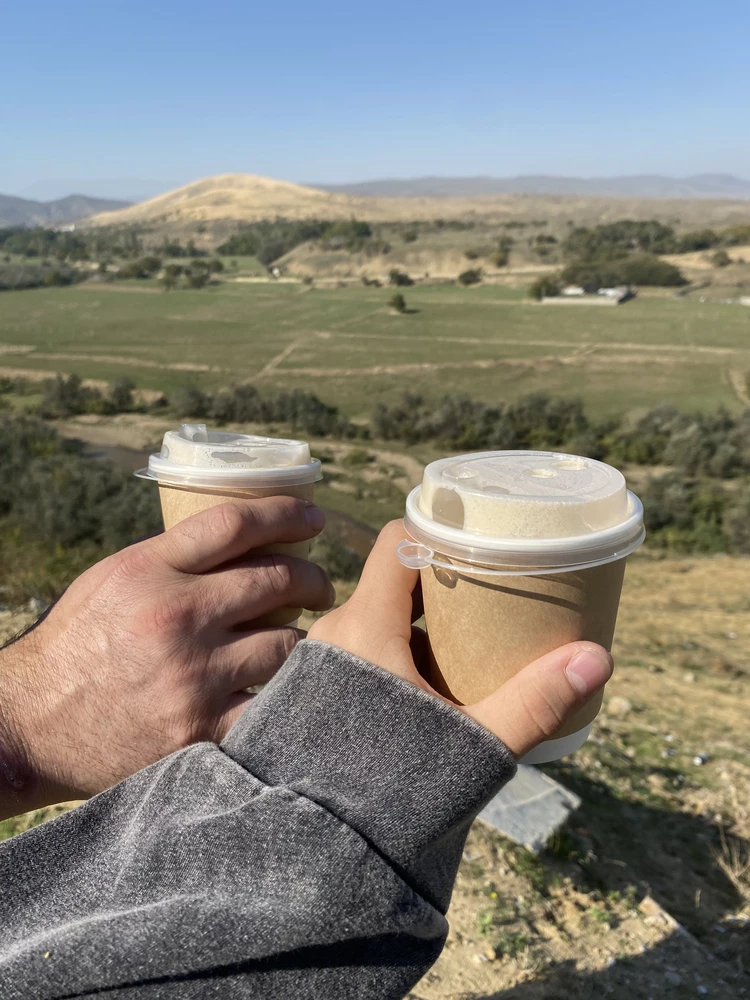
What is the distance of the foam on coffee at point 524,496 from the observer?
1.14m

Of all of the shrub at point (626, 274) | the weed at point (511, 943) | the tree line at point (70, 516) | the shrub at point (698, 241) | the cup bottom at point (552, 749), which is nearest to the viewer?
the cup bottom at point (552, 749)

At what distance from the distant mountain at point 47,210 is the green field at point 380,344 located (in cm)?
736

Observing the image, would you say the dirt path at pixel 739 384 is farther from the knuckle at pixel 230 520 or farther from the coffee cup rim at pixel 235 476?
the knuckle at pixel 230 520

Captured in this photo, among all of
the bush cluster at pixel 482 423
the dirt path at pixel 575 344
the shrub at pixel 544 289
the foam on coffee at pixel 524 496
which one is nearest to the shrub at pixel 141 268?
the dirt path at pixel 575 344

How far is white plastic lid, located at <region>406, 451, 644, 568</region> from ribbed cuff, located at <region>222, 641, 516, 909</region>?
0.26 meters

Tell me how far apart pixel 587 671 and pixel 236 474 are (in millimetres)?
836

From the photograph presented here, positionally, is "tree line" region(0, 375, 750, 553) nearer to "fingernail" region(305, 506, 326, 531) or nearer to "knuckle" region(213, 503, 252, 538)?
"fingernail" region(305, 506, 326, 531)

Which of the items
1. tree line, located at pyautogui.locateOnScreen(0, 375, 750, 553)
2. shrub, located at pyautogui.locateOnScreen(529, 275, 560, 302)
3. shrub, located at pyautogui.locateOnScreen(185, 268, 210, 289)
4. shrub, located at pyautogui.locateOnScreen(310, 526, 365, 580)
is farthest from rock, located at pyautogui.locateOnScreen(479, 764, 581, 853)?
shrub, located at pyautogui.locateOnScreen(185, 268, 210, 289)

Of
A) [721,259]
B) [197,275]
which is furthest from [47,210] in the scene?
[721,259]

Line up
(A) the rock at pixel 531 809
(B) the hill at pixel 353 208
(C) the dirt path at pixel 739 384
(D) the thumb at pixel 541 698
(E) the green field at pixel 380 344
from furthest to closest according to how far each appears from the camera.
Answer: (B) the hill at pixel 353 208 < (E) the green field at pixel 380 344 < (C) the dirt path at pixel 739 384 < (A) the rock at pixel 531 809 < (D) the thumb at pixel 541 698

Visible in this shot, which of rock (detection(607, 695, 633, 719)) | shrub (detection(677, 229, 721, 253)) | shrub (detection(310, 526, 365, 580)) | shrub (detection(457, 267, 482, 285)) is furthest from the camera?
shrub (detection(677, 229, 721, 253))

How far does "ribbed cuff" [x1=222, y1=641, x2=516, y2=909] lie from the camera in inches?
38.4

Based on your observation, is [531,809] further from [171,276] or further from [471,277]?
[471,277]

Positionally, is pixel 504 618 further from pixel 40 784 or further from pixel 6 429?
pixel 6 429
